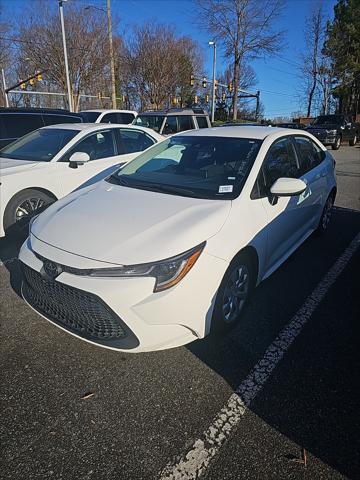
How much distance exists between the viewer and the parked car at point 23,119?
7.12 meters

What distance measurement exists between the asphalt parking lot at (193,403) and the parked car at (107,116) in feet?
29.8

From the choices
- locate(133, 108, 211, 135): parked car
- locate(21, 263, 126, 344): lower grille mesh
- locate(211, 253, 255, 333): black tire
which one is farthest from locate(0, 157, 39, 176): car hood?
locate(133, 108, 211, 135): parked car

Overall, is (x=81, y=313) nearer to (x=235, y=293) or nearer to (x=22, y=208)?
(x=235, y=293)

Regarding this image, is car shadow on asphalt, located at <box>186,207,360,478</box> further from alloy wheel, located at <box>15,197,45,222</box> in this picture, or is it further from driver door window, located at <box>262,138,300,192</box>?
alloy wheel, located at <box>15,197,45,222</box>

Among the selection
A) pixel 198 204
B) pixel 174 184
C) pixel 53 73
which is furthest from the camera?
pixel 53 73

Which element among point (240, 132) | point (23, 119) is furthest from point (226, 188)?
point (23, 119)

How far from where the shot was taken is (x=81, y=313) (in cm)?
223

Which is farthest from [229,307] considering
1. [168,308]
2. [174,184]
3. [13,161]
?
[13,161]

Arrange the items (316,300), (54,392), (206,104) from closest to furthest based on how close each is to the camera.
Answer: (54,392) < (316,300) < (206,104)

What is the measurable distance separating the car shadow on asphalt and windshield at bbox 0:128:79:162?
358cm

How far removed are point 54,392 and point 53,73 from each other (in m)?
29.7

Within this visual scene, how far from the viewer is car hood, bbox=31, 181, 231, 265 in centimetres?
222

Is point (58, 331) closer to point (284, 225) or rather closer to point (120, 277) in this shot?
point (120, 277)

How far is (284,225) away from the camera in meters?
3.35
